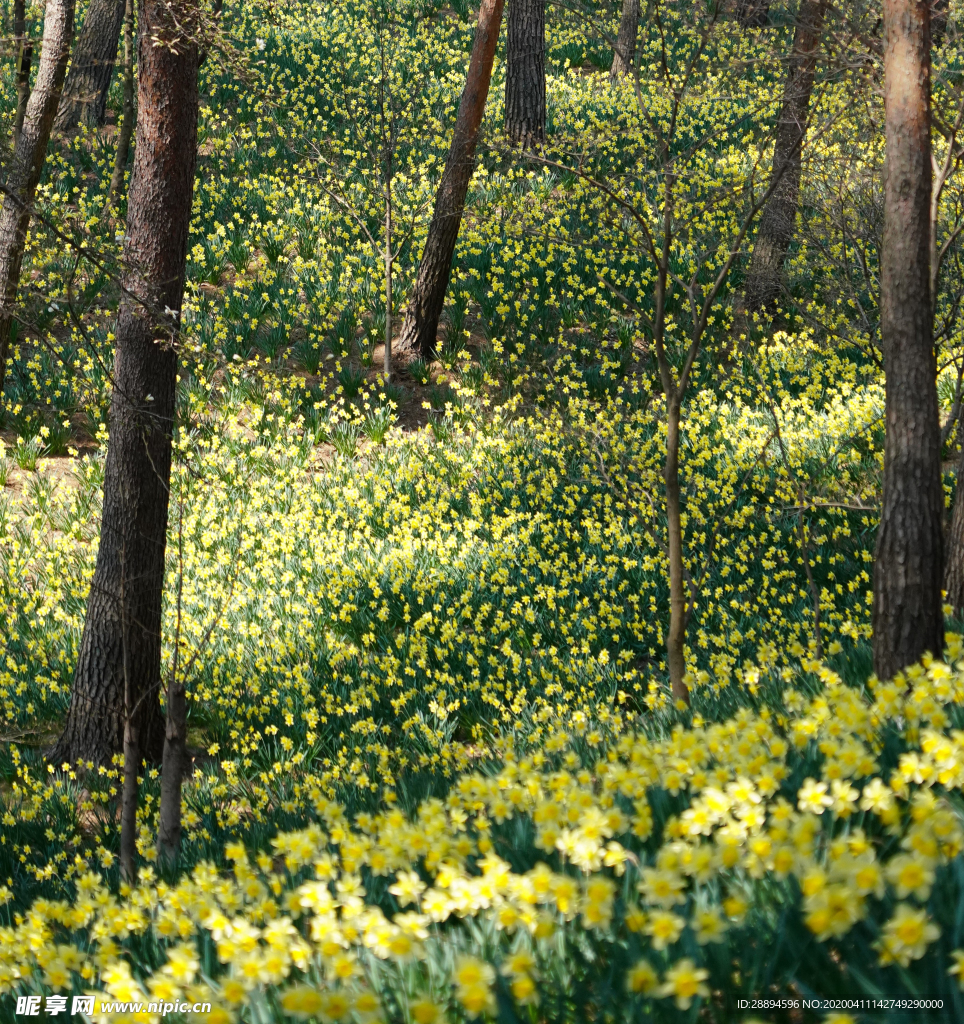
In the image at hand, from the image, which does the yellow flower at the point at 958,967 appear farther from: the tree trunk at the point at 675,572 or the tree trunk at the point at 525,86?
the tree trunk at the point at 525,86

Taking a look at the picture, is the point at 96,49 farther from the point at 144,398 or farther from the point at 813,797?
the point at 813,797

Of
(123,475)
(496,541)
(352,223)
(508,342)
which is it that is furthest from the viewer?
(352,223)

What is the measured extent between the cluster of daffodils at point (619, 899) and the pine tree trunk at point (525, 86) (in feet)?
34.0

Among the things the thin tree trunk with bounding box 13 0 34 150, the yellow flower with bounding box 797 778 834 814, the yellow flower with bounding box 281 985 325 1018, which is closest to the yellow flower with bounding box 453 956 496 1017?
the yellow flower with bounding box 281 985 325 1018

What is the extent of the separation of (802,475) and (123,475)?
15.2ft

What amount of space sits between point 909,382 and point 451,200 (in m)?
6.41

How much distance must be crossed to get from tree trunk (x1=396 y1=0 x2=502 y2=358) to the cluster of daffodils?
7.30m

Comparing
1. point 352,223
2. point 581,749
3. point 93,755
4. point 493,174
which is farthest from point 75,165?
point 581,749

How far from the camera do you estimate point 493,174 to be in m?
11.8

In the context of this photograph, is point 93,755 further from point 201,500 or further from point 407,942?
point 407,942

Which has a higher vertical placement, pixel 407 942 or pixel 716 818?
pixel 716 818

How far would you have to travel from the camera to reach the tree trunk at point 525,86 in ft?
37.5

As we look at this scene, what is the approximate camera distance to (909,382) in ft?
10.9

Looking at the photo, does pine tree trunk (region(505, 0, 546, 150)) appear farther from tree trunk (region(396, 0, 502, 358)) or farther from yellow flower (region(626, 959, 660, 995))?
yellow flower (region(626, 959, 660, 995))
